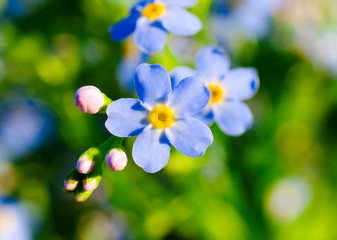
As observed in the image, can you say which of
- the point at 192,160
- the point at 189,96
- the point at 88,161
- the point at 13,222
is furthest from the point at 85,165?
the point at 13,222

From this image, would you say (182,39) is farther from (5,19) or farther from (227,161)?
(5,19)

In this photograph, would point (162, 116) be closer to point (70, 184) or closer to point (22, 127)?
point (70, 184)

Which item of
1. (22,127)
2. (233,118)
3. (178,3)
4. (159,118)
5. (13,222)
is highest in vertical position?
(178,3)

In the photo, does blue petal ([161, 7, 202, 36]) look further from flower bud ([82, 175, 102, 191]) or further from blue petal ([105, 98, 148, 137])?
flower bud ([82, 175, 102, 191])

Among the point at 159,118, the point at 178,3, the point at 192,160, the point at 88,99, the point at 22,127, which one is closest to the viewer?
the point at 88,99

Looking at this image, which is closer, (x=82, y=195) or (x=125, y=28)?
(x=82, y=195)

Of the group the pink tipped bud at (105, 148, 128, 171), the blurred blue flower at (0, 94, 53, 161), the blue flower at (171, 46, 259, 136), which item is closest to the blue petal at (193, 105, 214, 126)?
the blue flower at (171, 46, 259, 136)

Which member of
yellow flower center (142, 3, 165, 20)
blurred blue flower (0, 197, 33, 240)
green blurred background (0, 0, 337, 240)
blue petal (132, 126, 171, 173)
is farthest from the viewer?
blurred blue flower (0, 197, 33, 240)

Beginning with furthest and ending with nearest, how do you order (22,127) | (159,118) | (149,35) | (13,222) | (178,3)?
(22,127)
(13,222)
(178,3)
(149,35)
(159,118)
